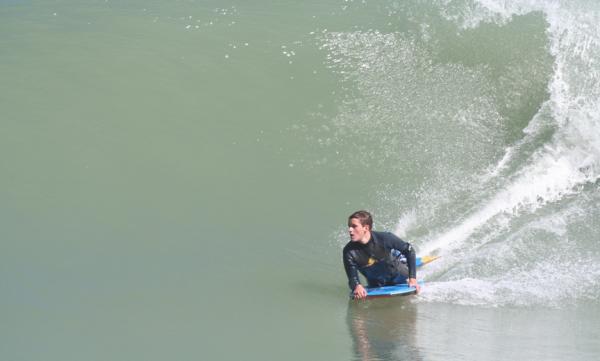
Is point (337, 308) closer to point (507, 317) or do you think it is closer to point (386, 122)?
point (507, 317)

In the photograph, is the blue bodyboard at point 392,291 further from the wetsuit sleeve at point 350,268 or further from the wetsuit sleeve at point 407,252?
the wetsuit sleeve at point 350,268

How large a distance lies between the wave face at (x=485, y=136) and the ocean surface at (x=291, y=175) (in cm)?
3

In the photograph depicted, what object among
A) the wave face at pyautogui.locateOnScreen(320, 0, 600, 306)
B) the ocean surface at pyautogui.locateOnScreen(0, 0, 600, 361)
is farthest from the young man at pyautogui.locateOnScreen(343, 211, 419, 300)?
the wave face at pyautogui.locateOnScreen(320, 0, 600, 306)

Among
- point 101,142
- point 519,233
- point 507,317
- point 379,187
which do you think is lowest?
point 507,317

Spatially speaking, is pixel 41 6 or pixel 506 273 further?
pixel 41 6

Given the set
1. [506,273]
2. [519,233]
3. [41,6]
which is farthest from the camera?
[41,6]

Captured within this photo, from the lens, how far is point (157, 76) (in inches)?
495

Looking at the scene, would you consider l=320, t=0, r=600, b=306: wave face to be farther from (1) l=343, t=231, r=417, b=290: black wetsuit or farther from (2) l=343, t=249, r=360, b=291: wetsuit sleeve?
(2) l=343, t=249, r=360, b=291: wetsuit sleeve

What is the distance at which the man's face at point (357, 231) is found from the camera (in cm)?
732

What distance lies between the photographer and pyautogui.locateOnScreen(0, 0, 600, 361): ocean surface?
6.66 meters

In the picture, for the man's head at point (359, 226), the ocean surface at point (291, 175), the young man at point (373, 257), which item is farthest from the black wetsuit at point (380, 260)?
the ocean surface at point (291, 175)

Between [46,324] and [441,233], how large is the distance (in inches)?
192

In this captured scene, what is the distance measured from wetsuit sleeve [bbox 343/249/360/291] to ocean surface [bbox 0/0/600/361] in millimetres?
257

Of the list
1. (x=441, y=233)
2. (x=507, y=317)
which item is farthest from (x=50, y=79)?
(x=507, y=317)
